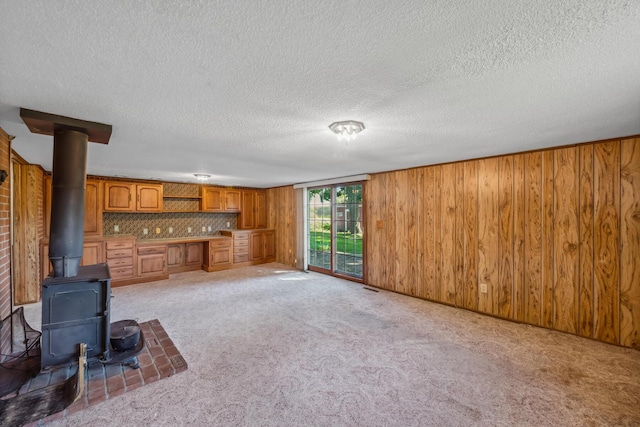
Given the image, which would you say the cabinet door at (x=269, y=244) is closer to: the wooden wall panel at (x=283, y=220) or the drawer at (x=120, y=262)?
the wooden wall panel at (x=283, y=220)

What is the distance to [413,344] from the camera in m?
2.74

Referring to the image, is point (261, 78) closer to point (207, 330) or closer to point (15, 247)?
point (207, 330)

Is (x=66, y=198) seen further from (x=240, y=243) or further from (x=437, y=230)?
(x=240, y=243)

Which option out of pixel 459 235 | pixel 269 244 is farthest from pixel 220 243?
pixel 459 235

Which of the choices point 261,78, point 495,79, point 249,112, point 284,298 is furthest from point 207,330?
point 495,79

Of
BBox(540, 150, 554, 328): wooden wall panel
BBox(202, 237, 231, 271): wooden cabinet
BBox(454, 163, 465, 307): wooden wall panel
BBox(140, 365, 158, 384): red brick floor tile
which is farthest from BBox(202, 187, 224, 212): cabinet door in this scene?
BBox(540, 150, 554, 328): wooden wall panel

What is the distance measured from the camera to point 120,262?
487 centimetres

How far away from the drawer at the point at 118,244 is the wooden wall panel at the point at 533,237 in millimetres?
6278

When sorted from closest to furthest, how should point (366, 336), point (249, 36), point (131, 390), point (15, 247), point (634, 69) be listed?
1. point (249, 36)
2. point (634, 69)
3. point (131, 390)
4. point (366, 336)
5. point (15, 247)

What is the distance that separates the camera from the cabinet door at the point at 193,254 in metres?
6.17

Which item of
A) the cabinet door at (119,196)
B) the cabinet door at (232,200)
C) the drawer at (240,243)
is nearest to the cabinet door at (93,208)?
the cabinet door at (119,196)

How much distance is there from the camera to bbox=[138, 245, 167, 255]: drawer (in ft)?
16.8

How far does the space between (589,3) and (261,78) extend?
4.38 feet

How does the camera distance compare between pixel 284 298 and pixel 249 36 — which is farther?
pixel 284 298
